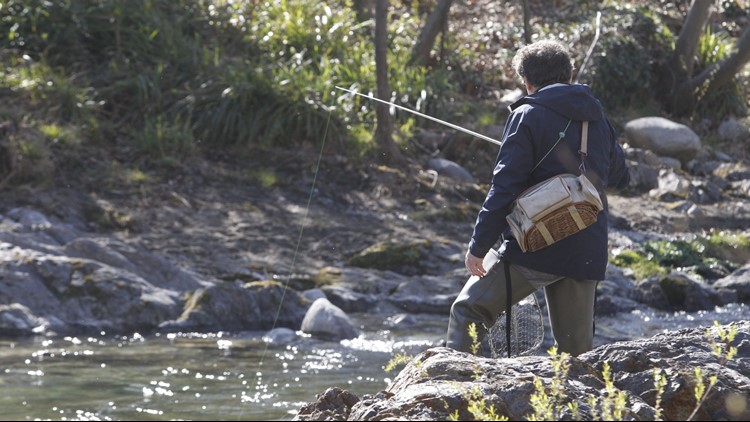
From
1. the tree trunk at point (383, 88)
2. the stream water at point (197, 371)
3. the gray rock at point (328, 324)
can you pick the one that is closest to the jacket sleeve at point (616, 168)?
the stream water at point (197, 371)

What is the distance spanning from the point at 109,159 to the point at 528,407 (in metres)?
10.2

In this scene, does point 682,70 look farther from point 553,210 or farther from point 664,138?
point 553,210

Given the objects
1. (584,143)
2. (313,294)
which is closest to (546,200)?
(584,143)

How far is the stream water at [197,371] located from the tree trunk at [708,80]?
7.44 metres

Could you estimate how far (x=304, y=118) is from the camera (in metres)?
13.8

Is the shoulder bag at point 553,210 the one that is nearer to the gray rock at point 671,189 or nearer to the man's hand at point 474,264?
the man's hand at point 474,264

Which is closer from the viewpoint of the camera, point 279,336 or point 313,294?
point 279,336

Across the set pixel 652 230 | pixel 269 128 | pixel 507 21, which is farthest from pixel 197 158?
pixel 507 21

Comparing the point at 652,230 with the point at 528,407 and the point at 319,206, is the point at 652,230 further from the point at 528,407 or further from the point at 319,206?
the point at 528,407

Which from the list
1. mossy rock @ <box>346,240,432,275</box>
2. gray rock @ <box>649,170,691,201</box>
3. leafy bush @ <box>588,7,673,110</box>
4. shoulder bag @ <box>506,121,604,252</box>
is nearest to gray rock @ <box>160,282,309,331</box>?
mossy rock @ <box>346,240,432,275</box>

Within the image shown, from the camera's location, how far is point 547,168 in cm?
477

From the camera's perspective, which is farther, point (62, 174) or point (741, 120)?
point (741, 120)

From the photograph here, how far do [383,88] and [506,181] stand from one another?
28.2 feet

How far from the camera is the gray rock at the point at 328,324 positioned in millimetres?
8969
